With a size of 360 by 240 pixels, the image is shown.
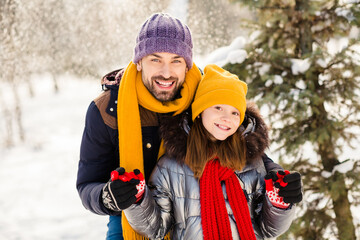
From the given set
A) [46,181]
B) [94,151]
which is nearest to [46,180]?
[46,181]

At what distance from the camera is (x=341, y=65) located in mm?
3059

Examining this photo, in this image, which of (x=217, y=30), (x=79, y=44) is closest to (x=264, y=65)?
(x=217, y=30)

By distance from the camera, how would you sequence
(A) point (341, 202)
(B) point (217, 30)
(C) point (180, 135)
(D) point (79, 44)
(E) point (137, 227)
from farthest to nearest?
(D) point (79, 44), (B) point (217, 30), (A) point (341, 202), (C) point (180, 135), (E) point (137, 227)

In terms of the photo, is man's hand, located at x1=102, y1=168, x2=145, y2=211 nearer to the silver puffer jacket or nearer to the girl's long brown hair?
the silver puffer jacket

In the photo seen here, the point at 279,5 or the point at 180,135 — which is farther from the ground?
the point at 279,5

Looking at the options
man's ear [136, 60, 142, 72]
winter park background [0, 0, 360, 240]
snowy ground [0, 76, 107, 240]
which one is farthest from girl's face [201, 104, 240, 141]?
snowy ground [0, 76, 107, 240]

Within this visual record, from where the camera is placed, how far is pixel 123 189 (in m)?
1.50

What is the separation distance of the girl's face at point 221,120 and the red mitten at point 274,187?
336 mm

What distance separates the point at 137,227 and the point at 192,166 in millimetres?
471

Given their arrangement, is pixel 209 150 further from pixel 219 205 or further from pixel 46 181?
pixel 46 181

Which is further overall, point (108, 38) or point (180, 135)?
point (108, 38)

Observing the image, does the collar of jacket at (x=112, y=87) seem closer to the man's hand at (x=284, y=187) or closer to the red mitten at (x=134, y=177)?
the red mitten at (x=134, y=177)

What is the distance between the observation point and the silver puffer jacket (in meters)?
1.77

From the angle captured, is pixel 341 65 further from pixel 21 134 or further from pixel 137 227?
pixel 21 134
